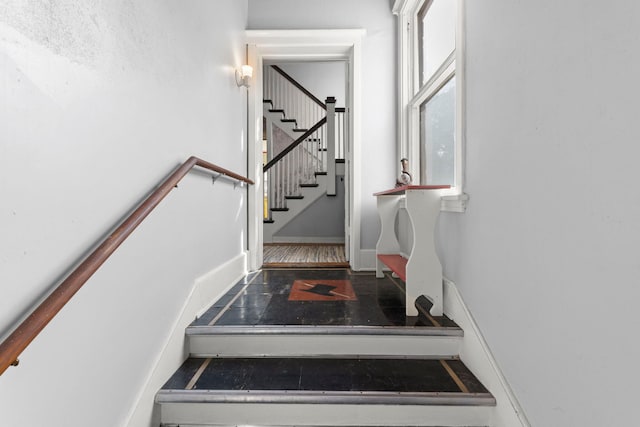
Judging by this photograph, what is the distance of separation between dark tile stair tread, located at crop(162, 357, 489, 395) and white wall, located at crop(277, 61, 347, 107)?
591 centimetres

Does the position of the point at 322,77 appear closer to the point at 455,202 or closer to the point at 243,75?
the point at 243,75

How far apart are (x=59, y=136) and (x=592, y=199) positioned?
1.45 metres

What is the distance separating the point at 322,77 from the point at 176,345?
6293 mm

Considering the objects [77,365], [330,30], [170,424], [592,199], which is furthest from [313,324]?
[330,30]

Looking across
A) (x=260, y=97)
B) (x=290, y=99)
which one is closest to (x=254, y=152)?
(x=260, y=97)


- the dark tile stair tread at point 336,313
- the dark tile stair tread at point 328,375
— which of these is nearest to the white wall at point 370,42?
the dark tile stair tread at point 336,313

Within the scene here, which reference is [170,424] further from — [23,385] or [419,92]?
[419,92]

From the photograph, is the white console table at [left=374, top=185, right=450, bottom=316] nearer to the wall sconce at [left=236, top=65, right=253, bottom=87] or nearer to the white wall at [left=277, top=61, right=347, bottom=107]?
the wall sconce at [left=236, top=65, right=253, bottom=87]

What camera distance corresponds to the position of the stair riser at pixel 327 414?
131 centimetres

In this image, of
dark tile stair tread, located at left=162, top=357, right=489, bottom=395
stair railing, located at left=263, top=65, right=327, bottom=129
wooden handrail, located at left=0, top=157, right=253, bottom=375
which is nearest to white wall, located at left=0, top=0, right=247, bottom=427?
wooden handrail, located at left=0, top=157, right=253, bottom=375

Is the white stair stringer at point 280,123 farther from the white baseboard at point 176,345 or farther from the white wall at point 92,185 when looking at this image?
the white wall at point 92,185

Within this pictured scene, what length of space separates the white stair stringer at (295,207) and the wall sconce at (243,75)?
282 centimetres

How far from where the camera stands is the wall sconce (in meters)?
2.74

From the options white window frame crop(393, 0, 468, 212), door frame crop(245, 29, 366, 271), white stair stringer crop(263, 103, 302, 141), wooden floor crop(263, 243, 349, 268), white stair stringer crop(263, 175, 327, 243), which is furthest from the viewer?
white stair stringer crop(263, 103, 302, 141)
